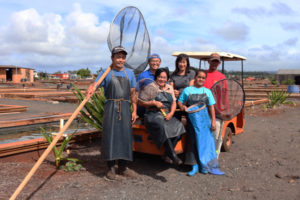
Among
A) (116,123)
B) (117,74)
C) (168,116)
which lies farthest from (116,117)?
(168,116)

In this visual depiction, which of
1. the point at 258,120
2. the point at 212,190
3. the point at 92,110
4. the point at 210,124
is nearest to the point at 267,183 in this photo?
the point at 212,190

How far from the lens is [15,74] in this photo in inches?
1982

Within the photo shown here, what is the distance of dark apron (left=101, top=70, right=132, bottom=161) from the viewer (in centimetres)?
404

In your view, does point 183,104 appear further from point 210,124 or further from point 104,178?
point 104,178

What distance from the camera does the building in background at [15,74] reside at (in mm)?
48781

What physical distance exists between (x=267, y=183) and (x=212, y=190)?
876 mm

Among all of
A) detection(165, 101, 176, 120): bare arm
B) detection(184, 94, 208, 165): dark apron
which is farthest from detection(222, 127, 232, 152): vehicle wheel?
detection(165, 101, 176, 120): bare arm

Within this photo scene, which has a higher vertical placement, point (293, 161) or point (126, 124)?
point (126, 124)

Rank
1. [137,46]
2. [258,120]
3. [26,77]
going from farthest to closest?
[26,77] → [258,120] → [137,46]

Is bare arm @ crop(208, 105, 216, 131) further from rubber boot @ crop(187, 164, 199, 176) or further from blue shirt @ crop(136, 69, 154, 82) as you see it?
blue shirt @ crop(136, 69, 154, 82)

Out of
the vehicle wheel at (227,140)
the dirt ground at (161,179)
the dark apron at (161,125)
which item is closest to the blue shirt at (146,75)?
the dark apron at (161,125)

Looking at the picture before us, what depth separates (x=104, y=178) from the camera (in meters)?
4.14

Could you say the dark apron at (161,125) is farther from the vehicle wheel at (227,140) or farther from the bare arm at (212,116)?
the vehicle wheel at (227,140)

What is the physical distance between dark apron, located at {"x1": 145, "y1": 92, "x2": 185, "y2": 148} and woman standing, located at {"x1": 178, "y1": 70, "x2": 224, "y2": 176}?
0.24m
